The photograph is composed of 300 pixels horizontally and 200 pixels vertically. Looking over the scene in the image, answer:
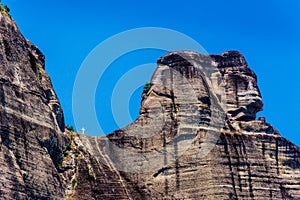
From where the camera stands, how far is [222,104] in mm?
127062

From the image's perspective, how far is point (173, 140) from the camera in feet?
395

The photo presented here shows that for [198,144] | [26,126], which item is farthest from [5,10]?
[198,144]

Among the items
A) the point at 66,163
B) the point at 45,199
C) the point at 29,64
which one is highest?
the point at 29,64

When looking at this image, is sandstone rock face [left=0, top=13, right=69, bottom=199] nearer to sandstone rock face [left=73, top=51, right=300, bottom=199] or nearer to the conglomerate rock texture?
the conglomerate rock texture

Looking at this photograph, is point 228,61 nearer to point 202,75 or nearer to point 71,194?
point 202,75

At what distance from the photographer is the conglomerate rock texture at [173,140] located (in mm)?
109312

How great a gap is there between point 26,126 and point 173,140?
23.7 meters

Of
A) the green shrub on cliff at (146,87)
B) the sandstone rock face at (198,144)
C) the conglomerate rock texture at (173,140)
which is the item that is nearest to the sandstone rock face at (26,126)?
the conglomerate rock texture at (173,140)

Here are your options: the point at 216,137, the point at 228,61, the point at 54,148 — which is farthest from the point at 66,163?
the point at 228,61

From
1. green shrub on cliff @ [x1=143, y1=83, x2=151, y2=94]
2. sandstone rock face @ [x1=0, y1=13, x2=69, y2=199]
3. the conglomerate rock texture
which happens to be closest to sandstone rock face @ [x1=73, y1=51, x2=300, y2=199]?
the conglomerate rock texture

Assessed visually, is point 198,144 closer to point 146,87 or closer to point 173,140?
point 173,140

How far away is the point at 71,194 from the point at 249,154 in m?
25.9

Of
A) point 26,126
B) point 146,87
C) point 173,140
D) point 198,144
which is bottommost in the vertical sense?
point 26,126

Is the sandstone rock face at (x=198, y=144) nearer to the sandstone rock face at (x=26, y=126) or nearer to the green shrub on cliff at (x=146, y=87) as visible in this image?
the green shrub on cliff at (x=146, y=87)
